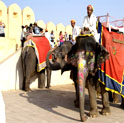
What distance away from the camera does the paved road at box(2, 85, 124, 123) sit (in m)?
5.27

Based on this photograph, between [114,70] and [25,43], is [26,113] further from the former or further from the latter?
[25,43]

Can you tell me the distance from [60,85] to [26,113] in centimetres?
520

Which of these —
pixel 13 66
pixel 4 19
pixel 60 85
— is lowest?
pixel 60 85

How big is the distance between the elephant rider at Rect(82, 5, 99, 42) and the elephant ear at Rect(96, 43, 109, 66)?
0.99 ft

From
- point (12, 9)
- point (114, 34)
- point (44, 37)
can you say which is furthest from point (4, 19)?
point (114, 34)

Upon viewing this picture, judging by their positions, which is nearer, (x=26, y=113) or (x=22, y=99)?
(x=26, y=113)

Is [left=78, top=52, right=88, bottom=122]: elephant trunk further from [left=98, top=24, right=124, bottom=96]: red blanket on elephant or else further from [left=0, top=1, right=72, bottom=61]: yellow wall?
[left=0, top=1, right=72, bottom=61]: yellow wall

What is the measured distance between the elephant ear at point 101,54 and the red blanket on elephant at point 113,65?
33 cm

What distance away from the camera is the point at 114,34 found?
20.2ft

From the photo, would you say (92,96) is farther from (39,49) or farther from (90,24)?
(39,49)

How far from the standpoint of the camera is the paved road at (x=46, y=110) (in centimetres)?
527

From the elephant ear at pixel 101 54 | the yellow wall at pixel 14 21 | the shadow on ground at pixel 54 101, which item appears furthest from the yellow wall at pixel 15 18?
the elephant ear at pixel 101 54

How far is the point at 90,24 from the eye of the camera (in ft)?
18.9

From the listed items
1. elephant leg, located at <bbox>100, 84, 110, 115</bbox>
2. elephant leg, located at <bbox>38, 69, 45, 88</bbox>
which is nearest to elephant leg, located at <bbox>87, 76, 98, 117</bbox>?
elephant leg, located at <bbox>100, 84, 110, 115</bbox>
